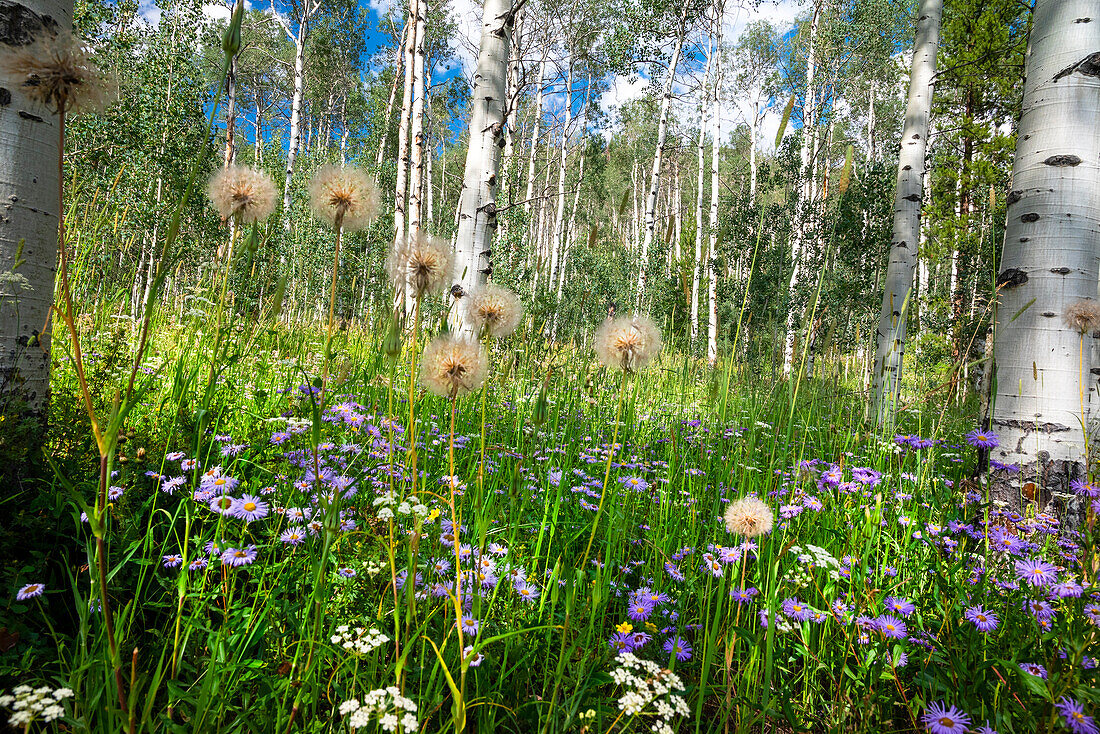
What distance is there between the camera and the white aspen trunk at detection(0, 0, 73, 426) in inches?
62.4

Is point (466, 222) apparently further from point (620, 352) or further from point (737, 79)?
point (737, 79)

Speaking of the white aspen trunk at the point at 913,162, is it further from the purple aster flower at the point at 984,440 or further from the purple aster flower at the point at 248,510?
the purple aster flower at the point at 248,510

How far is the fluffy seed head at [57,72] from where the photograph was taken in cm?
84

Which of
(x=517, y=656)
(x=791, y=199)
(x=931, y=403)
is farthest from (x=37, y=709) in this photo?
(x=791, y=199)

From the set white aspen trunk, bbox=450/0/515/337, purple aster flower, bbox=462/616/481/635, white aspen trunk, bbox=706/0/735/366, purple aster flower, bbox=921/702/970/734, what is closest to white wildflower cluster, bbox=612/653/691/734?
purple aster flower, bbox=462/616/481/635

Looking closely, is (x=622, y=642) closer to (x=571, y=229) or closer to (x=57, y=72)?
(x=57, y=72)

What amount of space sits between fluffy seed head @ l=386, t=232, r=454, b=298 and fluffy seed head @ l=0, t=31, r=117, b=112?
0.62 m

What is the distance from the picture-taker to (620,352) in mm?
1351

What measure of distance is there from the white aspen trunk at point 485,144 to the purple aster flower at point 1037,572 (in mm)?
3933

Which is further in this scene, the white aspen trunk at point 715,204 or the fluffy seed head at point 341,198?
the white aspen trunk at point 715,204

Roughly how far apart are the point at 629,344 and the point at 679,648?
85cm

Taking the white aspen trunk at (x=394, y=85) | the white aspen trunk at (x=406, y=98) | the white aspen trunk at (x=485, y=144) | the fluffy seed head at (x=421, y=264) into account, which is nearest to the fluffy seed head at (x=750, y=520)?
the fluffy seed head at (x=421, y=264)

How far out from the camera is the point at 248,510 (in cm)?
126

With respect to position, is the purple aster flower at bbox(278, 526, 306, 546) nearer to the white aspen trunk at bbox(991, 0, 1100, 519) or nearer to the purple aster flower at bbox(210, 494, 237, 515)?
the purple aster flower at bbox(210, 494, 237, 515)
